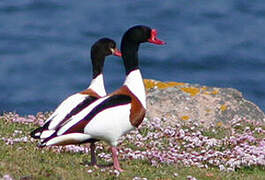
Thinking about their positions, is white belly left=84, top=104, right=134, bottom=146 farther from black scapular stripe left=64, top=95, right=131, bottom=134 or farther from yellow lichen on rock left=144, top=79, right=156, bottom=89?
yellow lichen on rock left=144, top=79, right=156, bottom=89

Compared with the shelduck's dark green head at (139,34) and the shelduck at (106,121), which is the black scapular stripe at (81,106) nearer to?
the shelduck at (106,121)

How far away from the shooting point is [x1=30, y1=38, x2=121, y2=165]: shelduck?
14797 millimetres

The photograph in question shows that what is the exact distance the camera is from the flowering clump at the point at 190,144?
16.4 meters

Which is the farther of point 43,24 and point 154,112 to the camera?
point 43,24

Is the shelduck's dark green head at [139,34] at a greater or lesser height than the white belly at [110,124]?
greater

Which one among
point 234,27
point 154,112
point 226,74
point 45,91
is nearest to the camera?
point 154,112

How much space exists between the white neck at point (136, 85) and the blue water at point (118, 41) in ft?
80.3

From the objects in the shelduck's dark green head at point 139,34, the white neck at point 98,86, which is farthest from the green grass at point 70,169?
the shelduck's dark green head at point 139,34

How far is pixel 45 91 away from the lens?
4375 centimetres

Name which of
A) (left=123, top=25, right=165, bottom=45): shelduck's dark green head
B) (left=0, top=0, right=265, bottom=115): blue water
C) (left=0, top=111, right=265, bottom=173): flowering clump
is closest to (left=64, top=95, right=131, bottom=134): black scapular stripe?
(left=0, top=111, right=265, bottom=173): flowering clump

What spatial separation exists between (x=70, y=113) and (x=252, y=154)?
425 centimetres

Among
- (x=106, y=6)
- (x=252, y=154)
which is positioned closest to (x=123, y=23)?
(x=106, y=6)

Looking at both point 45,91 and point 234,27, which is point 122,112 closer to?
point 45,91

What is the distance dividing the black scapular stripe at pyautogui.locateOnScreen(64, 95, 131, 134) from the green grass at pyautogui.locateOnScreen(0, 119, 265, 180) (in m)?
0.71
